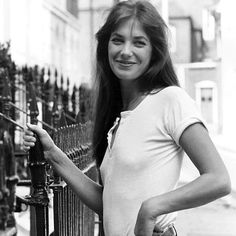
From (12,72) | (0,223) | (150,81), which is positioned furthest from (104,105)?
(12,72)

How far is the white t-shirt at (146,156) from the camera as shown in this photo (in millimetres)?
1666

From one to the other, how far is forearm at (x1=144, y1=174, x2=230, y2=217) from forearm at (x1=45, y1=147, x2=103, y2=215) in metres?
0.49

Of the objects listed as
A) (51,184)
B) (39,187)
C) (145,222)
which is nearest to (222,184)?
(145,222)

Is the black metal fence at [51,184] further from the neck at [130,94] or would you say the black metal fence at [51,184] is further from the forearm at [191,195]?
the forearm at [191,195]

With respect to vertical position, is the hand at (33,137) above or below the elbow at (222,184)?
above

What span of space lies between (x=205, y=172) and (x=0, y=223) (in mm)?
2585

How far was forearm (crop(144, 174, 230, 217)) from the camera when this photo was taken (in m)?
1.54

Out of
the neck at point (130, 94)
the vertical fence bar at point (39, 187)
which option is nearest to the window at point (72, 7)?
the vertical fence bar at point (39, 187)

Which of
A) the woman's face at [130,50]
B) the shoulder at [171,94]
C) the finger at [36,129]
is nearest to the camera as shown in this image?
the shoulder at [171,94]

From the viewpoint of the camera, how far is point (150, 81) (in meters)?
1.80

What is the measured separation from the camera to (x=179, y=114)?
5.33ft

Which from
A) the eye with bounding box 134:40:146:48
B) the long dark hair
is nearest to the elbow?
the long dark hair

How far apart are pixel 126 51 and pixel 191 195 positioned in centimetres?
47

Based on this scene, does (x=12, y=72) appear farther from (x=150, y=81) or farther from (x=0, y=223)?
(x=150, y=81)
